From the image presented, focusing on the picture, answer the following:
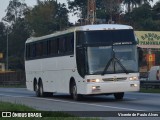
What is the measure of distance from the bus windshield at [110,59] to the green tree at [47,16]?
98.1 m

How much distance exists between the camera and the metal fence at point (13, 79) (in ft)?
246

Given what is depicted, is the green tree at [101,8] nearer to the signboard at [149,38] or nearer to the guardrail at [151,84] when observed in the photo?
the signboard at [149,38]

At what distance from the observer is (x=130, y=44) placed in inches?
992

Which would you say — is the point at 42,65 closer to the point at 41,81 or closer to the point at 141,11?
the point at 41,81

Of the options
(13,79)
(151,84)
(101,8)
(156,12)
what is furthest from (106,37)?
(101,8)

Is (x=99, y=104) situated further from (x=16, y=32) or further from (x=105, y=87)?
(x=16, y=32)

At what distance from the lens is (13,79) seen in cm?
7969

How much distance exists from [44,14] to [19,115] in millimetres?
118634

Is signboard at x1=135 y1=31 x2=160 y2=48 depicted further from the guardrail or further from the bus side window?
the bus side window

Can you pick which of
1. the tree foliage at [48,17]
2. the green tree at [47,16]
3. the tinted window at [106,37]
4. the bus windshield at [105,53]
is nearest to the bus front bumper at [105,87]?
the bus windshield at [105,53]

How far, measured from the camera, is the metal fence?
246ft

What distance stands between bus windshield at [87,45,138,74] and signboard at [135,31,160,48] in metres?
42.6

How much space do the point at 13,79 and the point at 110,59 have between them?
5618 centimetres

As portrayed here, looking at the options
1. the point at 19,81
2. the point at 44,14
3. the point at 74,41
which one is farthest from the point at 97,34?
the point at 44,14
